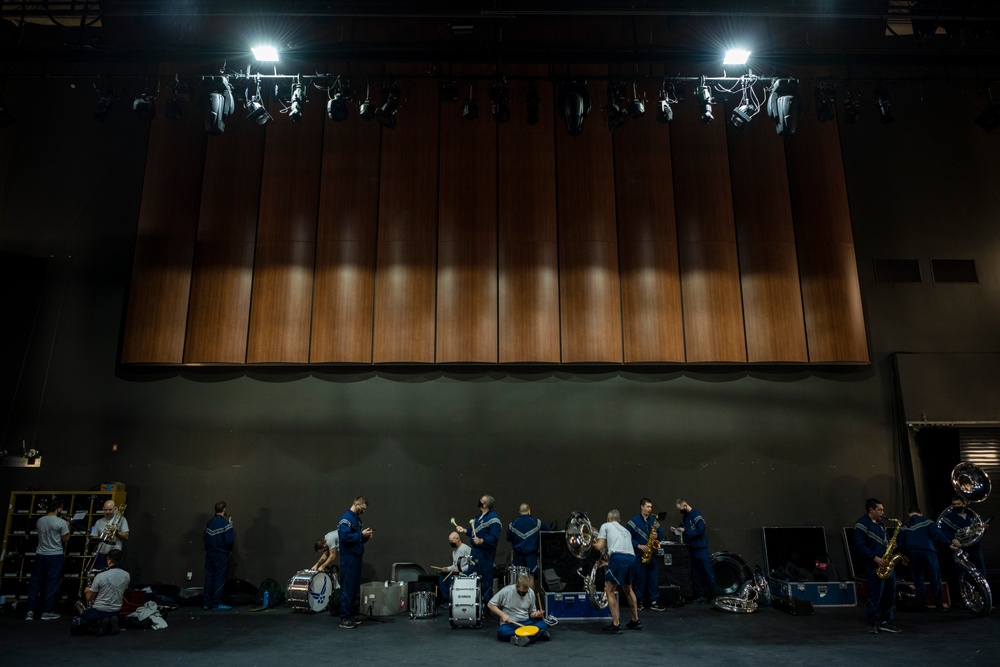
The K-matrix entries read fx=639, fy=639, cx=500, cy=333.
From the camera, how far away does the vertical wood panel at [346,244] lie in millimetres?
11250

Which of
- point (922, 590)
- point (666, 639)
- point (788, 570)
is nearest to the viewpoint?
point (666, 639)

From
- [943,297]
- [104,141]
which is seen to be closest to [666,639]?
[943,297]

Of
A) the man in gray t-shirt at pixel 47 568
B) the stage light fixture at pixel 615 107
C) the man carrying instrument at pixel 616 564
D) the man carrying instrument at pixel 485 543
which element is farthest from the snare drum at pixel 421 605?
the stage light fixture at pixel 615 107

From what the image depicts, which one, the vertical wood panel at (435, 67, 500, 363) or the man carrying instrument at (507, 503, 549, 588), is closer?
the man carrying instrument at (507, 503, 549, 588)

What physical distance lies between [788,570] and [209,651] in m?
8.02

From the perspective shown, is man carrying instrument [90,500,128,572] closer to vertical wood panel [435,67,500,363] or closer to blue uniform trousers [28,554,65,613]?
blue uniform trousers [28,554,65,613]

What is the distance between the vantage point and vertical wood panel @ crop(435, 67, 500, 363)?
1128 centimetres

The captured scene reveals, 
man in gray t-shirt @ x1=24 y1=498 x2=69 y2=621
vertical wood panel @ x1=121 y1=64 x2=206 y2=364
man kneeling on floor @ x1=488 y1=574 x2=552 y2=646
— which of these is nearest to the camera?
man kneeling on floor @ x1=488 y1=574 x2=552 y2=646

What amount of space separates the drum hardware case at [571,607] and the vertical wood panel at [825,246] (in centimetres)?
610

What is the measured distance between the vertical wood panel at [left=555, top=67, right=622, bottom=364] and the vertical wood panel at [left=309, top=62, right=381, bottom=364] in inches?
136

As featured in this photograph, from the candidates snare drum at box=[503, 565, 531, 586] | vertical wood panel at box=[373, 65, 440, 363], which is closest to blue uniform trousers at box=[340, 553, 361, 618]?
snare drum at box=[503, 565, 531, 586]

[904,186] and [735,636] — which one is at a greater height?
[904,186]

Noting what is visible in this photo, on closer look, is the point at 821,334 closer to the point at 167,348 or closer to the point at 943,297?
the point at 943,297

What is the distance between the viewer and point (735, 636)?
748cm
